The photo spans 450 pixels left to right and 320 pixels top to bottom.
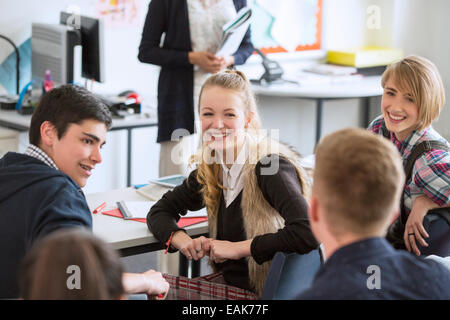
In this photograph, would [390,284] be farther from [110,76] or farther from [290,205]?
[110,76]

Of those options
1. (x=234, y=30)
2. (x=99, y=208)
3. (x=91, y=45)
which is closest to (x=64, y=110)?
(x=99, y=208)

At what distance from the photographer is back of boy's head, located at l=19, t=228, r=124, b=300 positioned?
0.85 meters

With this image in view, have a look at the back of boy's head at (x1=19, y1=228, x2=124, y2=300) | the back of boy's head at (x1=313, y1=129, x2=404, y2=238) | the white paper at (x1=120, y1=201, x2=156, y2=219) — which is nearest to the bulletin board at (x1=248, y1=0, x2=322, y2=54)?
the white paper at (x1=120, y1=201, x2=156, y2=219)

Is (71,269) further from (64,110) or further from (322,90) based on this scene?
(322,90)

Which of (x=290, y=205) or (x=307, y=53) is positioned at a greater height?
(x=307, y=53)

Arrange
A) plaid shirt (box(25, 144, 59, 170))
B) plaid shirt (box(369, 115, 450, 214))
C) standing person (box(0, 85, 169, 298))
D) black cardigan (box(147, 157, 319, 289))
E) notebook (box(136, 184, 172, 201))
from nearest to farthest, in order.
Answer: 1. standing person (box(0, 85, 169, 298))
2. plaid shirt (box(25, 144, 59, 170))
3. black cardigan (box(147, 157, 319, 289))
4. plaid shirt (box(369, 115, 450, 214))
5. notebook (box(136, 184, 172, 201))

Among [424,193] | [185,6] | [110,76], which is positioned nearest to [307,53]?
[110,76]

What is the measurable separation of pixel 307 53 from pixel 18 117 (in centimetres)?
252

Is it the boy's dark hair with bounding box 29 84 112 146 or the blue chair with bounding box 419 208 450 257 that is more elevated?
the boy's dark hair with bounding box 29 84 112 146

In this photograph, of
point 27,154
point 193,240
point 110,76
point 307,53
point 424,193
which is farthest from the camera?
point 307,53

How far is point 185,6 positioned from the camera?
3133 millimetres

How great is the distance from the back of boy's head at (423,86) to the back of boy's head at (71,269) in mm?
1516

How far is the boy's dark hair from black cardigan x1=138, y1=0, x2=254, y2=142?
5.02ft

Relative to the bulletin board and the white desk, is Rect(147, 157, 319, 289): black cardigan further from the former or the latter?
the bulletin board
